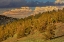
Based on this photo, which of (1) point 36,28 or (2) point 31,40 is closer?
(2) point 31,40

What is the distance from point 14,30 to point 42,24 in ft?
33.3

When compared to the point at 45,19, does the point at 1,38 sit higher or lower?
lower

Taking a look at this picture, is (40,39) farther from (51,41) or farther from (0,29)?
(0,29)

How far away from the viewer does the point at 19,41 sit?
48438 mm

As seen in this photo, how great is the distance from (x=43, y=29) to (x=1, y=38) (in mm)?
11604

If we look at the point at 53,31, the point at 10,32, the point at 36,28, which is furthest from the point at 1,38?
the point at 53,31

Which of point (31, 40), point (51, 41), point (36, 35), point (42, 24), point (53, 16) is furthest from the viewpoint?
point (53, 16)

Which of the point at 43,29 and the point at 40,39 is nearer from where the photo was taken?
the point at 40,39

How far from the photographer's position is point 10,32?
60.8 m

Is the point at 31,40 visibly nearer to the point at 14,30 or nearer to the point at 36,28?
the point at 36,28

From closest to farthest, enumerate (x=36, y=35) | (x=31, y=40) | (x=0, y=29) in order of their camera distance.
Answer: (x=31, y=40) → (x=36, y=35) → (x=0, y=29)

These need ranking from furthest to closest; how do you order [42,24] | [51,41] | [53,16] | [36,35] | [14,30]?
[14,30]
[53,16]
[42,24]
[36,35]
[51,41]

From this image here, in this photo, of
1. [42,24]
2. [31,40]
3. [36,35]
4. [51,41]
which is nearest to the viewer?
[51,41]

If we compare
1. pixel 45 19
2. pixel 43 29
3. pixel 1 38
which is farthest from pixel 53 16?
pixel 1 38
